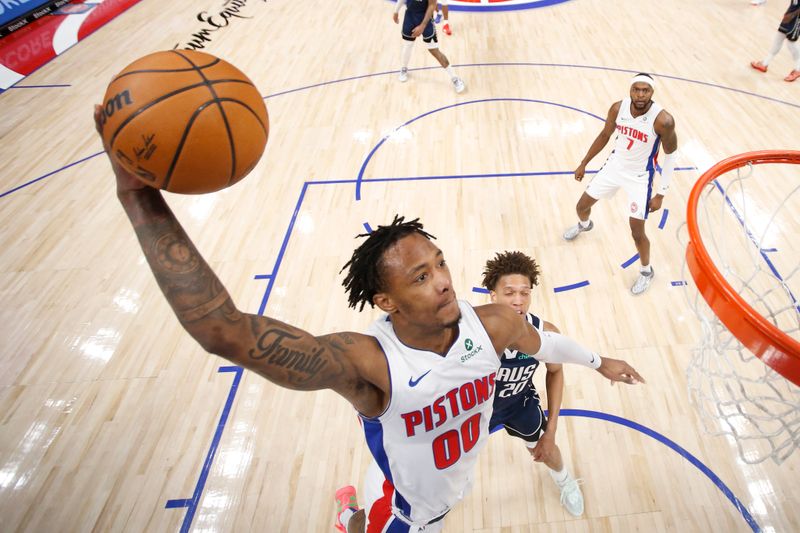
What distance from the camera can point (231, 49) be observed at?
29.2 feet

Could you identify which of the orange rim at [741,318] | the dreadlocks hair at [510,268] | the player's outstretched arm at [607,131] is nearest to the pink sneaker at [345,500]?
the dreadlocks hair at [510,268]

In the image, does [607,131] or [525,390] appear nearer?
[525,390]

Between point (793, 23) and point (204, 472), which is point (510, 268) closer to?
point (204, 472)

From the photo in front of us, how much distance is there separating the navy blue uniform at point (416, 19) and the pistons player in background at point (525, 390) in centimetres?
522

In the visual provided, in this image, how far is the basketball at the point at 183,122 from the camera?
4.59ft

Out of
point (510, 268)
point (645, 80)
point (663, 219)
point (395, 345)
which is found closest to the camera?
point (395, 345)

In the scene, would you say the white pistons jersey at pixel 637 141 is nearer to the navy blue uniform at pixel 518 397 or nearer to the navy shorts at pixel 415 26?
the navy blue uniform at pixel 518 397

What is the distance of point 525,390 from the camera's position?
2592mm

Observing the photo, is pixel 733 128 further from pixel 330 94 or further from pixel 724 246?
pixel 330 94

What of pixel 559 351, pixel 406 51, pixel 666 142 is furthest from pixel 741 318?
pixel 406 51

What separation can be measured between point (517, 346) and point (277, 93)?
268 inches

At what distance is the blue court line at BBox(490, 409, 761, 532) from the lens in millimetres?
2841

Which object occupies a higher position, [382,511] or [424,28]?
[424,28]

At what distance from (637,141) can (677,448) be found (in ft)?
7.62
